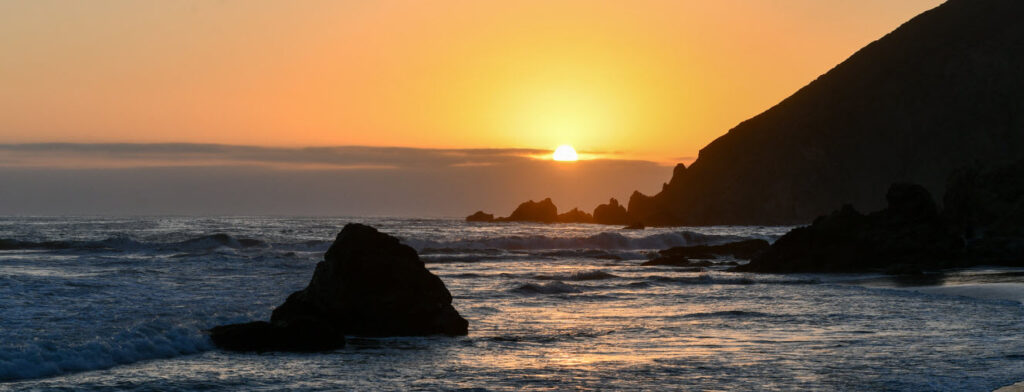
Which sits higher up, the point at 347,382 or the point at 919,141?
the point at 919,141

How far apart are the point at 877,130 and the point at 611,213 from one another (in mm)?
48252

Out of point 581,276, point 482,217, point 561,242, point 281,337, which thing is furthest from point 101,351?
point 482,217

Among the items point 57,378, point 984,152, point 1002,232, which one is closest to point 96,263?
point 57,378

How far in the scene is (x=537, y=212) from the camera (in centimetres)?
16988

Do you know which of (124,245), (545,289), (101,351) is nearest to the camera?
(101,351)

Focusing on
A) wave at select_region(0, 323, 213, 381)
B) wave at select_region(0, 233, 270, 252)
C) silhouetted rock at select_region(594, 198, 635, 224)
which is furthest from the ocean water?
silhouetted rock at select_region(594, 198, 635, 224)

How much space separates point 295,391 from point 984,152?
131 metres

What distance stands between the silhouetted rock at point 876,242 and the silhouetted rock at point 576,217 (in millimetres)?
126218

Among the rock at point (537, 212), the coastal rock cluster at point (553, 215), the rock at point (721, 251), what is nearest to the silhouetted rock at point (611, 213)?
the coastal rock cluster at point (553, 215)

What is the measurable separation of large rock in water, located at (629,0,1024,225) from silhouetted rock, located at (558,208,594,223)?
18.9m

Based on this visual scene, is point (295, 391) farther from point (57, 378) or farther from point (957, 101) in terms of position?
point (957, 101)

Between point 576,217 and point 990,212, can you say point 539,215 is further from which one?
point 990,212

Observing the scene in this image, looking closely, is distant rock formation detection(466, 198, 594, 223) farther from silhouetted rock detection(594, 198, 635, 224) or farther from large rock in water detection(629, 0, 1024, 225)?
large rock in water detection(629, 0, 1024, 225)

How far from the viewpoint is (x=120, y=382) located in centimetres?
1265
